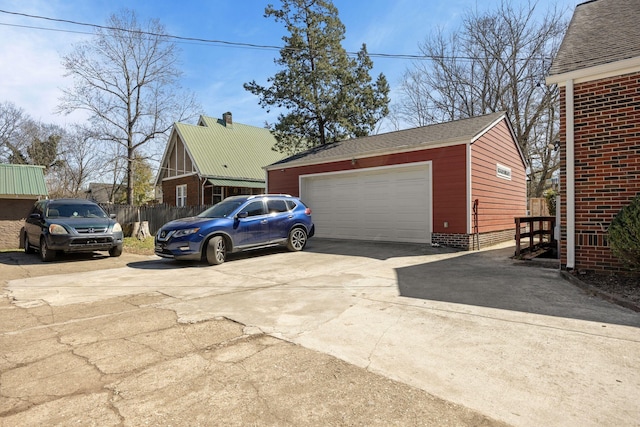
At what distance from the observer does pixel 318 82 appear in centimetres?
1959

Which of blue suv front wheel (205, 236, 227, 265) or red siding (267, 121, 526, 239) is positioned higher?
red siding (267, 121, 526, 239)

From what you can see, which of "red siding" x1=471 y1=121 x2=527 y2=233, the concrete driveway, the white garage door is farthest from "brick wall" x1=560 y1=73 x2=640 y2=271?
the white garage door

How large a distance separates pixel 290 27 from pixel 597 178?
1740cm

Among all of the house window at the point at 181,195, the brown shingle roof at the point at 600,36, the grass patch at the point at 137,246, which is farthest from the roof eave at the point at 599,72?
the house window at the point at 181,195

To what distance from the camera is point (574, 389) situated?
2.55 meters

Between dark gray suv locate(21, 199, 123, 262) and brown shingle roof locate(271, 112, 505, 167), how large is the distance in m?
7.64

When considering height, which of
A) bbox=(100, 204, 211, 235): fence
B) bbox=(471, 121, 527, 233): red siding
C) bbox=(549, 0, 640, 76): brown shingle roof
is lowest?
bbox=(100, 204, 211, 235): fence

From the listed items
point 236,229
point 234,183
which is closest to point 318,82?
point 234,183

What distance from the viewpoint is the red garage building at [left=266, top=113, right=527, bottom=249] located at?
1062 cm

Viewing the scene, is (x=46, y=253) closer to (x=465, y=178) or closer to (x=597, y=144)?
(x=465, y=178)

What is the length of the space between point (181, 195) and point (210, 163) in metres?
3.72

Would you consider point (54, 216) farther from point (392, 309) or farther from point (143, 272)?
point (392, 309)

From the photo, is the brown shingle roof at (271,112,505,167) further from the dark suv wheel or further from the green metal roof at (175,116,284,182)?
the dark suv wheel

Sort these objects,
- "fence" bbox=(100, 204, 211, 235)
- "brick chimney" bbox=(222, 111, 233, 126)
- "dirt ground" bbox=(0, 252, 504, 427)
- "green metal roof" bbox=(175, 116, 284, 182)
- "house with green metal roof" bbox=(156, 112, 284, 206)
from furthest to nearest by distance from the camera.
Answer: "brick chimney" bbox=(222, 111, 233, 126) < "green metal roof" bbox=(175, 116, 284, 182) < "house with green metal roof" bbox=(156, 112, 284, 206) < "fence" bbox=(100, 204, 211, 235) < "dirt ground" bbox=(0, 252, 504, 427)
